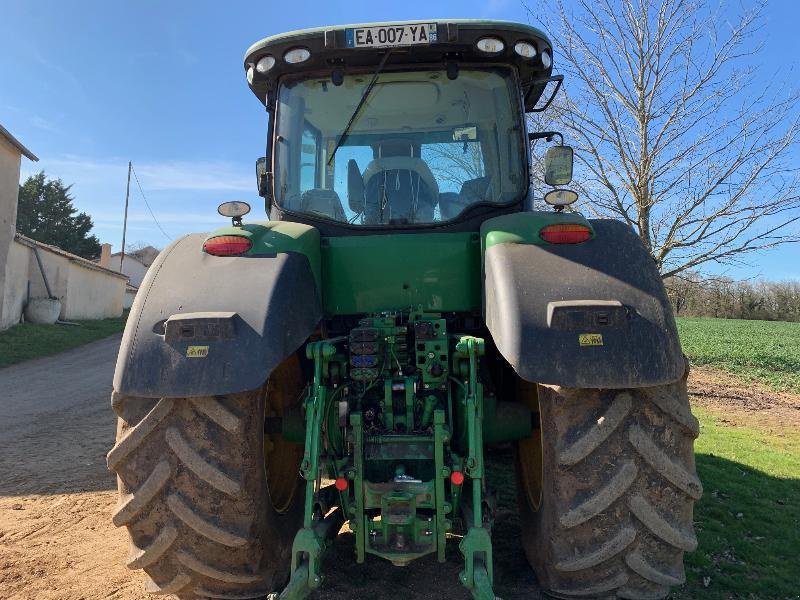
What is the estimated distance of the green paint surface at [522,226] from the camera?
2773 mm

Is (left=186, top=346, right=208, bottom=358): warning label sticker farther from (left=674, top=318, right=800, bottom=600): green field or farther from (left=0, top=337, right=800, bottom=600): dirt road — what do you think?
(left=674, top=318, right=800, bottom=600): green field

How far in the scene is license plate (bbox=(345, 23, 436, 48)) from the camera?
3170mm

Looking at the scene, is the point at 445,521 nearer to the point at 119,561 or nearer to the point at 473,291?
the point at 473,291

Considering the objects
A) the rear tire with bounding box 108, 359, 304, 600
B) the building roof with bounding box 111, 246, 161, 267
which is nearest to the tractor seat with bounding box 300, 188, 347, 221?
the rear tire with bounding box 108, 359, 304, 600

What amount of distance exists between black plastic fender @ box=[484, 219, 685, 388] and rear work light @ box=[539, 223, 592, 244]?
4.6 inches

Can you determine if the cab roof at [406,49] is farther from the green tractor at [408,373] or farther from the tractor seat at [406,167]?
the tractor seat at [406,167]

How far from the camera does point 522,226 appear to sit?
2.85m

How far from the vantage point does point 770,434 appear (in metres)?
7.68

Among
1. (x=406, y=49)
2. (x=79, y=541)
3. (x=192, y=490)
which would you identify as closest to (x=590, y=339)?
(x=192, y=490)

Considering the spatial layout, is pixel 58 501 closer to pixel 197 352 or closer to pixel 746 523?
pixel 197 352

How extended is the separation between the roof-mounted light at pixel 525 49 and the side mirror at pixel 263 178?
154 centimetres

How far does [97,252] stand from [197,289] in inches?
1752

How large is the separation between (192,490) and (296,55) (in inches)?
89.9

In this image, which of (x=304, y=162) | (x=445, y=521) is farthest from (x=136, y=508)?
(x=304, y=162)
